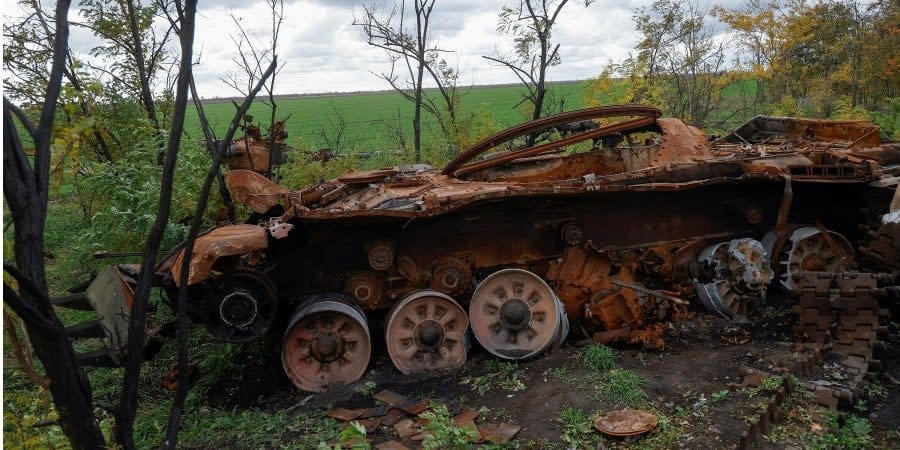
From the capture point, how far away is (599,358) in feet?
18.8

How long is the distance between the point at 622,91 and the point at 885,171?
889cm

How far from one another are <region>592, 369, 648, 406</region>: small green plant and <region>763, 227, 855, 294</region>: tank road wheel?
2.66m

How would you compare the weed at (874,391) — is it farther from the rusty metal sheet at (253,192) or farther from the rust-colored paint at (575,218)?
the rusty metal sheet at (253,192)

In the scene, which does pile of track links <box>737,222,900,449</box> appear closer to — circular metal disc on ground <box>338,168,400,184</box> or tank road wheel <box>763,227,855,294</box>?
tank road wheel <box>763,227,855,294</box>

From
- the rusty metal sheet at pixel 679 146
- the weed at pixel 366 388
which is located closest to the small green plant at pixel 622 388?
the weed at pixel 366 388

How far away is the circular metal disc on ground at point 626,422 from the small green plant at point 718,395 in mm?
529

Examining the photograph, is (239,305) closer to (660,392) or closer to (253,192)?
(253,192)

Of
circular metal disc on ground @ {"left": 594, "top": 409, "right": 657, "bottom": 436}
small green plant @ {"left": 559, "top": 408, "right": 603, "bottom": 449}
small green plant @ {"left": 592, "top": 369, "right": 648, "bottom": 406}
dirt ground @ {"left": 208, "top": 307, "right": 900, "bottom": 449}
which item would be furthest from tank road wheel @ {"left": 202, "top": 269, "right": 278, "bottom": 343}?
circular metal disc on ground @ {"left": 594, "top": 409, "right": 657, "bottom": 436}

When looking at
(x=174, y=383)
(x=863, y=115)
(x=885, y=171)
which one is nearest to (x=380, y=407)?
(x=174, y=383)

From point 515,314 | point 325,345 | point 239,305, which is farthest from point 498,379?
point 239,305

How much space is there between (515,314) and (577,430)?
1.65 meters

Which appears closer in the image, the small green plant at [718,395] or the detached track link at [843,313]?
the small green plant at [718,395]

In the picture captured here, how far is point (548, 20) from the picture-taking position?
14227mm

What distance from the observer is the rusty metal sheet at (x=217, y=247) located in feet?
17.4
